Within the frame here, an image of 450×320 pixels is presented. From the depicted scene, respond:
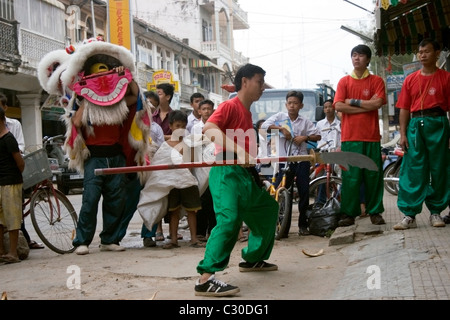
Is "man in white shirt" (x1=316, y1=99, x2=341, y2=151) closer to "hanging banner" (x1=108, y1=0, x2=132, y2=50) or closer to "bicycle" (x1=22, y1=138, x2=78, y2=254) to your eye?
"bicycle" (x1=22, y1=138, x2=78, y2=254)

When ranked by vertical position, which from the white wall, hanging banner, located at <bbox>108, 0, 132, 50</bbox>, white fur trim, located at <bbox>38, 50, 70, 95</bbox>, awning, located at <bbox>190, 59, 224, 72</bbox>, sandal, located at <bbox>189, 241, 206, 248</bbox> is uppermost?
the white wall

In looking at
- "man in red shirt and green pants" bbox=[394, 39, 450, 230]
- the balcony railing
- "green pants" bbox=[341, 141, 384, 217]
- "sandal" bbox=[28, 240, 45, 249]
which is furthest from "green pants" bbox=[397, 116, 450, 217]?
the balcony railing

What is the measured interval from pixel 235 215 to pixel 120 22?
866 inches

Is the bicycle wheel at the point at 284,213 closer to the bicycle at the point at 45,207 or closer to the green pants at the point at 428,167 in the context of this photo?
the green pants at the point at 428,167

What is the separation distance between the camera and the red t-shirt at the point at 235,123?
14.6ft

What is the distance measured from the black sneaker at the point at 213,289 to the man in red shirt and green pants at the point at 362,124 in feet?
9.05

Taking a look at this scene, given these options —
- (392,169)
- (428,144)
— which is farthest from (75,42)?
(428,144)

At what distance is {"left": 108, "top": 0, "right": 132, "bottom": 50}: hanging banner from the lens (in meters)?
24.7

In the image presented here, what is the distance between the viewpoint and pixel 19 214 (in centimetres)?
594

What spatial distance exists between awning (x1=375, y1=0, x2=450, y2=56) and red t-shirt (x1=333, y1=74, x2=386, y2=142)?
1.16m

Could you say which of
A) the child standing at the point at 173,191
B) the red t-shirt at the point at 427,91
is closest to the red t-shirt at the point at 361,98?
the red t-shirt at the point at 427,91

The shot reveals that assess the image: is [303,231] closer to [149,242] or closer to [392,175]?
[149,242]

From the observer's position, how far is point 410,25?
8609 mm
